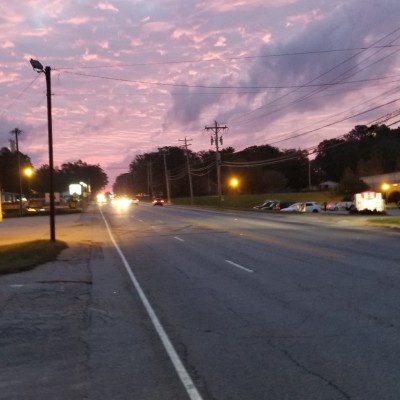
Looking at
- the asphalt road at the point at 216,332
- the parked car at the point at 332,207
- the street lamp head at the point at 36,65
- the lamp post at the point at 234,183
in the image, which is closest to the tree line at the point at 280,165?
the lamp post at the point at 234,183

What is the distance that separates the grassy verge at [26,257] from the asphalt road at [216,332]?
1210 millimetres

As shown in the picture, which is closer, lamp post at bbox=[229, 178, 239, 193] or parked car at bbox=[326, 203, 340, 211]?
parked car at bbox=[326, 203, 340, 211]

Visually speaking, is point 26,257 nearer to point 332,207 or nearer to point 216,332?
point 216,332

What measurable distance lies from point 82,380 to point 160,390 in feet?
3.02

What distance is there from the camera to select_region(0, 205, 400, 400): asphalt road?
5.71m

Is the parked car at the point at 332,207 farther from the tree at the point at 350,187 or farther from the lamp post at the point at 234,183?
the lamp post at the point at 234,183

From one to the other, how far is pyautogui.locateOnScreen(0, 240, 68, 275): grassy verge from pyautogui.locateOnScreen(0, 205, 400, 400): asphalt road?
1.21 meters

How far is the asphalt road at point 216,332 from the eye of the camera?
18.7 ft

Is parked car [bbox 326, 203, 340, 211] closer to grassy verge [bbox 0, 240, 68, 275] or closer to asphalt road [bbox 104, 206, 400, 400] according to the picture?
grassy verge [bbox 0, 240, 68, 275]

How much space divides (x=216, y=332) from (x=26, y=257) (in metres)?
13.1

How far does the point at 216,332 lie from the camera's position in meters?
8.05

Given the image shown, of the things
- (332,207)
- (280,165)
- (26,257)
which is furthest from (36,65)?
(280,165)

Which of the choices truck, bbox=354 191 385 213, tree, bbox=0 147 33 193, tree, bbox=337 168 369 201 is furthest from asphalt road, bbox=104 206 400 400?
tree, bbox=0 147 33 193

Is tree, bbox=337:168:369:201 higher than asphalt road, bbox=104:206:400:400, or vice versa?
tree, bbox=337:168:369:201
